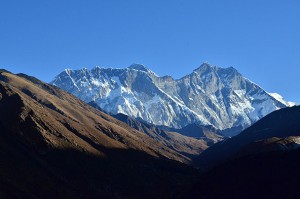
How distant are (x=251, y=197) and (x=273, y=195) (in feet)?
Answer: 28.9

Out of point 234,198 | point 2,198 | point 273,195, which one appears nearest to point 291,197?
point 273,195

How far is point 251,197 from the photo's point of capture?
636ft

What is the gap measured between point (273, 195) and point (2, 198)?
9976 cm

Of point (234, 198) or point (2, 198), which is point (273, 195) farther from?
point (2, 198)

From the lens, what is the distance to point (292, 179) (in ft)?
645

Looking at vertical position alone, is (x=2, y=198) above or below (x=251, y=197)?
below

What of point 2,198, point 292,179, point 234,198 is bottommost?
point 2,198

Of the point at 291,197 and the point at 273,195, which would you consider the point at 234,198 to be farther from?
the point at 291,197

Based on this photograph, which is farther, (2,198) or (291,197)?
(2,198)

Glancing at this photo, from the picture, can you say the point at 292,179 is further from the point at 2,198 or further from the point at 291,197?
the point at 2,198

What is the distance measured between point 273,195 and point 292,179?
12958 mm

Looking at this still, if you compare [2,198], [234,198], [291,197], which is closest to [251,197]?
[234,198]

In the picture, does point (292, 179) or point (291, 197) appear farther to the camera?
point (292, 179)

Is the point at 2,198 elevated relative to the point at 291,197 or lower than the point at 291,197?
lower
